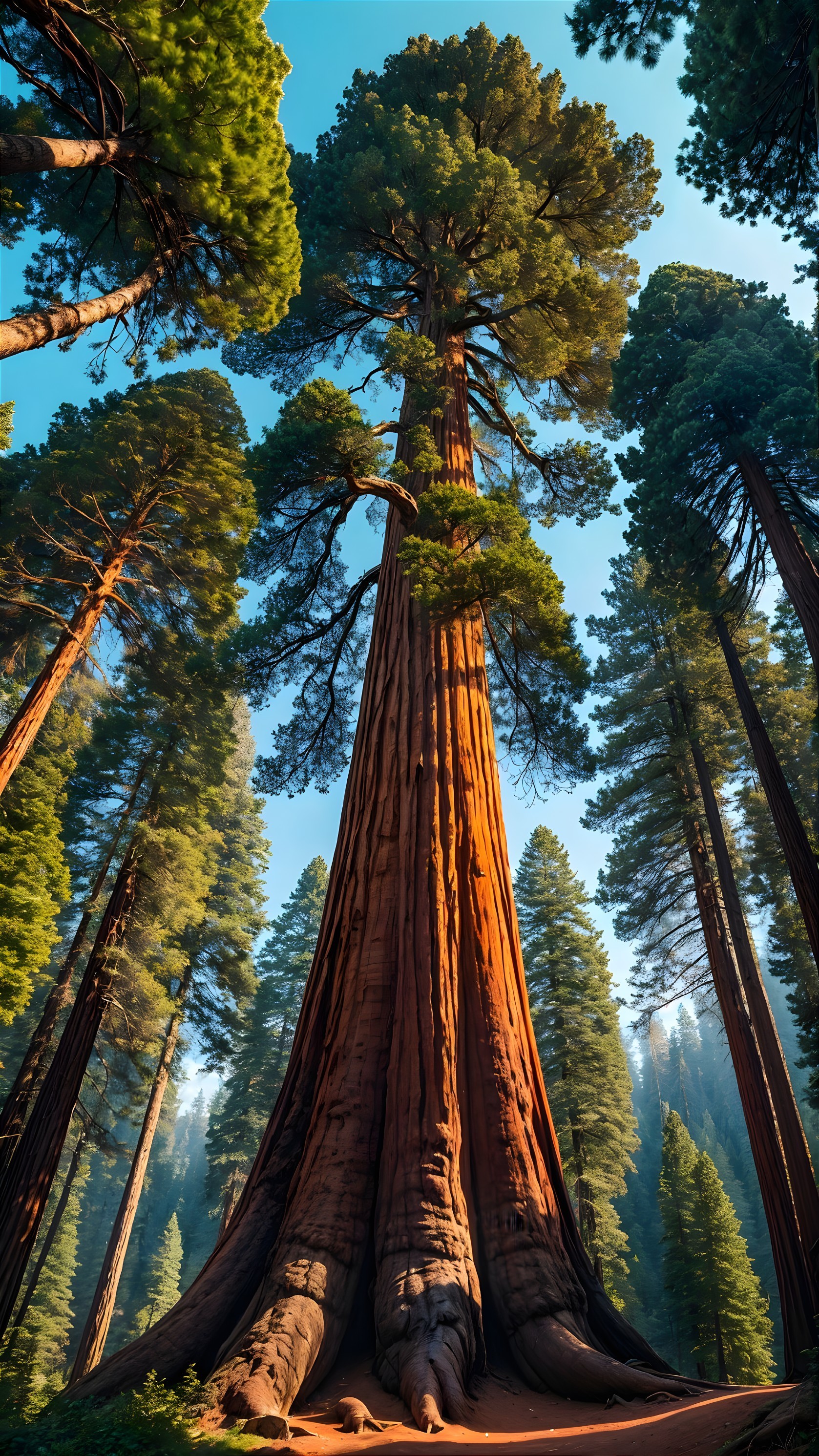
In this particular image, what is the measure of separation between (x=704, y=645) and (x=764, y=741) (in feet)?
17.2

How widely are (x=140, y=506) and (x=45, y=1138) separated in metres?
8.96

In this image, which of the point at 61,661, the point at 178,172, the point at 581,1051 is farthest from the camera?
the point at 581,1051

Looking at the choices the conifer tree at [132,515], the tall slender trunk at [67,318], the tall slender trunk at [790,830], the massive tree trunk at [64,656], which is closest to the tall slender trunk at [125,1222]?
the massive tree trunk at [64,656]

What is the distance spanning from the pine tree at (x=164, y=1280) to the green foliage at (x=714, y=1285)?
21.7 metres

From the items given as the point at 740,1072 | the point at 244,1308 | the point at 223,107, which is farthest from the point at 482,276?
the point at 740,1072

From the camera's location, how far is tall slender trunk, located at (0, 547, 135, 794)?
24.9 ft

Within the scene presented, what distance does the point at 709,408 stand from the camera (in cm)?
896

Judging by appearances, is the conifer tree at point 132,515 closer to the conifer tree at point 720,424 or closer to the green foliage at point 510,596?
Result: the green foliage at point 510,596

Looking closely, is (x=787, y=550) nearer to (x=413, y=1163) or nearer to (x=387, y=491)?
(x=387, y=491)

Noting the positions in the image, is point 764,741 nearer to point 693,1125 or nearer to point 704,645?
point 704,645

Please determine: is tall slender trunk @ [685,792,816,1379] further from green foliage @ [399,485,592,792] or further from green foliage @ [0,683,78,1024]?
green foliage @ [0,683,78,1024]

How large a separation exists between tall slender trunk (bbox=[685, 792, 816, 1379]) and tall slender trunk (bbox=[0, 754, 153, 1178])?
10158 mm

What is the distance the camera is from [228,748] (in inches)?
482

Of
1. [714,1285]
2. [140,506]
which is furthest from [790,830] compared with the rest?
[714,1285]
